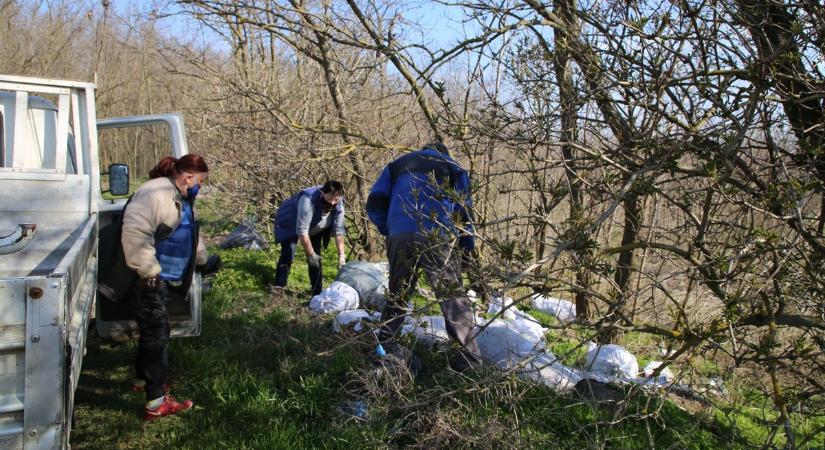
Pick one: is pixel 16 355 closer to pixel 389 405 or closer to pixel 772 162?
pixel 389 405

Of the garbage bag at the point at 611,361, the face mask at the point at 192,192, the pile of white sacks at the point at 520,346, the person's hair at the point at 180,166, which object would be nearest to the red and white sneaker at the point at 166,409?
the pile of white sacks at the point at 520,346

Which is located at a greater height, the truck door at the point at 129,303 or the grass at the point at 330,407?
the truck door at the point at 129,303

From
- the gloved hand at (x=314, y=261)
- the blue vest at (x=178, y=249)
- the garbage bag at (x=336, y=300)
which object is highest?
the blue vest at (x=178, y=249)

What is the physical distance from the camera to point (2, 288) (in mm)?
2947

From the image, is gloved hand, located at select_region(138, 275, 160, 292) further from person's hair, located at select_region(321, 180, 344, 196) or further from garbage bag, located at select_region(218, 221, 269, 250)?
garbage bag, located at select_region(218, 221, 269, 250)

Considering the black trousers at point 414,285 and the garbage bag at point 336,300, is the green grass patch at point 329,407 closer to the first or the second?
the black trousers at point 414,285

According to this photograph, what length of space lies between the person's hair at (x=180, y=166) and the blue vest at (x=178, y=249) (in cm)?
23

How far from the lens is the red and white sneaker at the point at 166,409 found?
4754 millimetres

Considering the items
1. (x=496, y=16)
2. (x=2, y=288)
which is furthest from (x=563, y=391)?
(x=2, y=288)

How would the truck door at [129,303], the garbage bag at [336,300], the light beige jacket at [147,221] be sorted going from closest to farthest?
1. the light beige jacket at [147,221]
2. the truck door at [129,303]
3. the garbage bag at [336,300]

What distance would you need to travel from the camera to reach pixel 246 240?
11.1 meters

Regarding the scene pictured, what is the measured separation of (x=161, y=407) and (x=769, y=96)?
402 cm

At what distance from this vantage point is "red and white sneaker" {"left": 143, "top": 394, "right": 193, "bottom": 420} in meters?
4.75

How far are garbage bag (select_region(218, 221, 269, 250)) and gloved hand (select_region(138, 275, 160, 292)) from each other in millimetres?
6148
